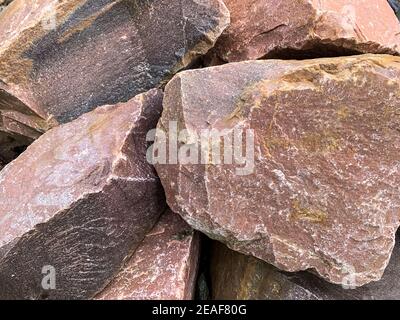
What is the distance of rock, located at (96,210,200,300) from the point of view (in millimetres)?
2287

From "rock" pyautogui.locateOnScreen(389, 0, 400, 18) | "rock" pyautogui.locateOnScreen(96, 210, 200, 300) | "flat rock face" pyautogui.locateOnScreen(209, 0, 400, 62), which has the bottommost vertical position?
"rock" pyautogui.locateOnScreen(389, 0, 400, 18)

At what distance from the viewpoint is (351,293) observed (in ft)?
7.67

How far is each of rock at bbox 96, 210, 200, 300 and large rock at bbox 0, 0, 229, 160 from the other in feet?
2.51

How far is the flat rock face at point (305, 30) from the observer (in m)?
2.51

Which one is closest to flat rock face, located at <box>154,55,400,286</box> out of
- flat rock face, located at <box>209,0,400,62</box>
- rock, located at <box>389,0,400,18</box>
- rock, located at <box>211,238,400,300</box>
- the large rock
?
rock, located at <box>211,238,400,300</box>

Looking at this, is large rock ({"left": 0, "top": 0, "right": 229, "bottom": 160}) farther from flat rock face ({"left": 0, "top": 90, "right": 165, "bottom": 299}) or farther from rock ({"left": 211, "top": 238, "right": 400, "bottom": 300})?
rock ({"left": 211, "top": 238, "right": 400, "bottom": 300})

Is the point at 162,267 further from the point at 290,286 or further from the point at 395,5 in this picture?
the point at 395,5

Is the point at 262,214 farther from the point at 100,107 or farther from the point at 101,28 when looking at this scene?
the point at 101,28

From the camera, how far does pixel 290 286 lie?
2.34m

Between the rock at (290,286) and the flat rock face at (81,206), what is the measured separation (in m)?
0.50

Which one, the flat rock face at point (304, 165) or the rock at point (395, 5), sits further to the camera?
the rock at point (395, 5)

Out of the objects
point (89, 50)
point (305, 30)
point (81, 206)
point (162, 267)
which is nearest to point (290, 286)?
point (162, 267)

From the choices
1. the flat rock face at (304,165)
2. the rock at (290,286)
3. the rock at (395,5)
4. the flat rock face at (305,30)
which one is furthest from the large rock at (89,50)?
the rock at (395,5)

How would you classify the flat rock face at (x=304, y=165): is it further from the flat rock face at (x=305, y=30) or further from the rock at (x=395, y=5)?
the rock at (x=395, y=5)
